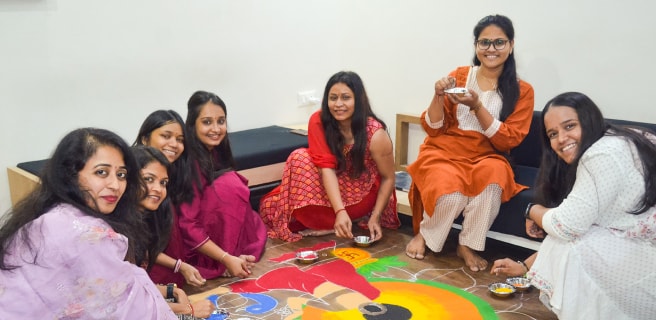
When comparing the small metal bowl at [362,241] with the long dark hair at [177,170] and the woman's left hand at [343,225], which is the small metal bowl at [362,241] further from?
the long dark hair at [177,170]

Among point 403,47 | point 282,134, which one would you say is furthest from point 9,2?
point 403,47

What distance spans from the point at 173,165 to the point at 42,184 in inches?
39.1

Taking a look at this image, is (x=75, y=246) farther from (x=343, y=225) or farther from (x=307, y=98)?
(x=307, y=98)

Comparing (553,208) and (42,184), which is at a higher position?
(42,184)

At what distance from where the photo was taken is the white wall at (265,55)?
3486 millimetres

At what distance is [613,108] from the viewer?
351 cm

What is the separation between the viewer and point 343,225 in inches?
129

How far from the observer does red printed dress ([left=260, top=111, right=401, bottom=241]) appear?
136 inches

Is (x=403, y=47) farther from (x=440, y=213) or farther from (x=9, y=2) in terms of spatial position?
(x=9, y=2)

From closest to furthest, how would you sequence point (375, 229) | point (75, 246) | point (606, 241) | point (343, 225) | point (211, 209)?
point (75, 246) → point (606, 241) → point (211, 209) → point (343, 225) → point (375, 229)

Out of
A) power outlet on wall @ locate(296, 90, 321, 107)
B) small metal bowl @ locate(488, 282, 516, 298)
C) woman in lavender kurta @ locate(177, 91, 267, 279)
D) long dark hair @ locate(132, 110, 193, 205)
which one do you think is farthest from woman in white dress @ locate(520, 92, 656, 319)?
power outlet on wall @ locate(296, 90, 321, 107)

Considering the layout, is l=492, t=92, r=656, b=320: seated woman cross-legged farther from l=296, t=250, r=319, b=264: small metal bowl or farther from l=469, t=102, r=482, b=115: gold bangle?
l=296, t=250, r=319, b=264: small metal bowl

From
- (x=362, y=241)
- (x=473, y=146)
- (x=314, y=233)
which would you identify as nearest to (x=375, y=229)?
(x=362, y=241)

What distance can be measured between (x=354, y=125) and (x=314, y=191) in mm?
413
